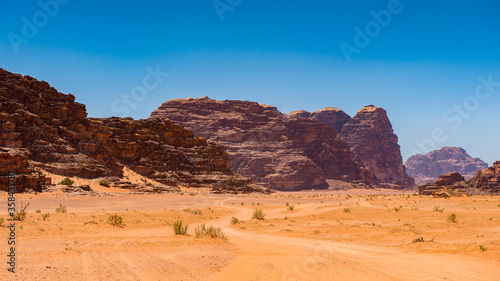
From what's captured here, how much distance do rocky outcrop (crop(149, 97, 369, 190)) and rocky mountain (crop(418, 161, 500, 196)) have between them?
45551 mm

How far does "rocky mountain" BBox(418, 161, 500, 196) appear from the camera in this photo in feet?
268

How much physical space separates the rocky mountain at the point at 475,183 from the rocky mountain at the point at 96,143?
45841 mm

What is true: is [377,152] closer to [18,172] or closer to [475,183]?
[475,183]

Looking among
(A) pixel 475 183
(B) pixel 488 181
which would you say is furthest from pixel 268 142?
(B) pixel 488 181

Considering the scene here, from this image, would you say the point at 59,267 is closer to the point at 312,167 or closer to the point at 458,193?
the point at 458,193

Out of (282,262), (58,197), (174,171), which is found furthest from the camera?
(174,171)

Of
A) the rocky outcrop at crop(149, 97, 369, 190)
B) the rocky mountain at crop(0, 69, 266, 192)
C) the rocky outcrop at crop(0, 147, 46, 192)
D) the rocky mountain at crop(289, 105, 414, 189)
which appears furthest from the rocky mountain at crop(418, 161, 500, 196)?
the rocky mountain at crop(289, 105, 414, 189)

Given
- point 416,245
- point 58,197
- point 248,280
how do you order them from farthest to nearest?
point 58,197 < point 416,245 < point 248,280

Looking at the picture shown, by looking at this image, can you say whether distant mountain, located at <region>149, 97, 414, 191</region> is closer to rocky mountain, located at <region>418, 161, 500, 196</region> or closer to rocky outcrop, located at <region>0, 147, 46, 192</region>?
→ rocky mountain, located at <region>418, 161, 500, 196</region>

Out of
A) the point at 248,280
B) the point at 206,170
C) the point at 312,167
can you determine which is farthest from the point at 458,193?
the point at 312,167

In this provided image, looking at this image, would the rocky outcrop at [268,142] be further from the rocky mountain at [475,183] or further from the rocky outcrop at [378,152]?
the rocky mountain at [475,183]

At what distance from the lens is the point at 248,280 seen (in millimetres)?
7297

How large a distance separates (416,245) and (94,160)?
45.8 meters

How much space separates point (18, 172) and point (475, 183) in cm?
8971
